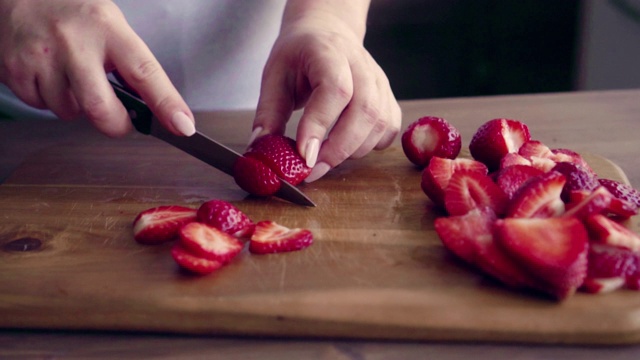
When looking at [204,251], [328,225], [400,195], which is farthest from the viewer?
[400,195]

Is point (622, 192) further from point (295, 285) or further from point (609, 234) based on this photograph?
point (295, 285)

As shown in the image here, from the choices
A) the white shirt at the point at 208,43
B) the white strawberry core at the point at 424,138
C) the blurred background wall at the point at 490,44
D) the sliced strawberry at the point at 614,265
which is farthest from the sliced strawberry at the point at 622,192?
the blurred background wall at the point at 490,44

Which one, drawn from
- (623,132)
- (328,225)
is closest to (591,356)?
(328,225)

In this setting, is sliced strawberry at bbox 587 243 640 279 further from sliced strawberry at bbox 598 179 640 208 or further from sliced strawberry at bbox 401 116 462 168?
sliced strawberry at bbox 401 116 462 168

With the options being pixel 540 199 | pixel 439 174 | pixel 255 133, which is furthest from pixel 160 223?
pixel 540 199

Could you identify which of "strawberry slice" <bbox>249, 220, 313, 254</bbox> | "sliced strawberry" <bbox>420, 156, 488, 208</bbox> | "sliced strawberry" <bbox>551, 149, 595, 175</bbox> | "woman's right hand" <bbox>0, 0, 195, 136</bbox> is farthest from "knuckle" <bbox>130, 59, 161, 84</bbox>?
"sliced strawberry" <bbox>551, 149, 595, 175</bbox>

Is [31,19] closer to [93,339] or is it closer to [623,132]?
[93,339]
